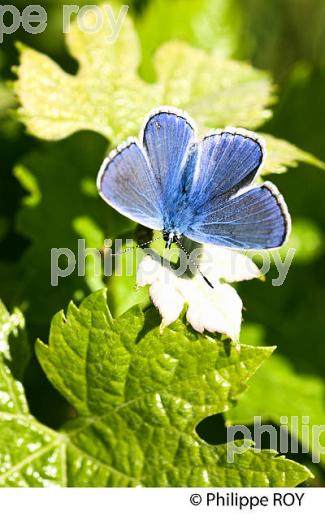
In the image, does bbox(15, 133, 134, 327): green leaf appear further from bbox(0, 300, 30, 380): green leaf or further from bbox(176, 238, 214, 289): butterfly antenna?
bbox(176, 238, 214, 289): butterfly antenna

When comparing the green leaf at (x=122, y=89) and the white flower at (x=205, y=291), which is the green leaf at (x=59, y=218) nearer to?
the green leaf at (x=122, y=89)

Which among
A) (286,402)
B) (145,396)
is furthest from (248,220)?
(286,402)

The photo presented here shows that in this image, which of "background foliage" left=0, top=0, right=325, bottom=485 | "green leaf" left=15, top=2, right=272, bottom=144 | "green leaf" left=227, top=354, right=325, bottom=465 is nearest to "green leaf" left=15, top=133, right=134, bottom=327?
"background foliage" left=0, top=0, right=325, bottom=485

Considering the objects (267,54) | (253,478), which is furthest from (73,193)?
(267,54)

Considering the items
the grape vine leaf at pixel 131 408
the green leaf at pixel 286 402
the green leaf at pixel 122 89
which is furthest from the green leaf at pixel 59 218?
the green leaf at pixel 286 402

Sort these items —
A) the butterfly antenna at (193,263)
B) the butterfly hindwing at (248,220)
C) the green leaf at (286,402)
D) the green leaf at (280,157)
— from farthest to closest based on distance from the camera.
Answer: the green leaf at (286,402) < the green leaf at (280,157) < the butterfly antenna at (193,263) < the butterfly hindwing at (248,220)
